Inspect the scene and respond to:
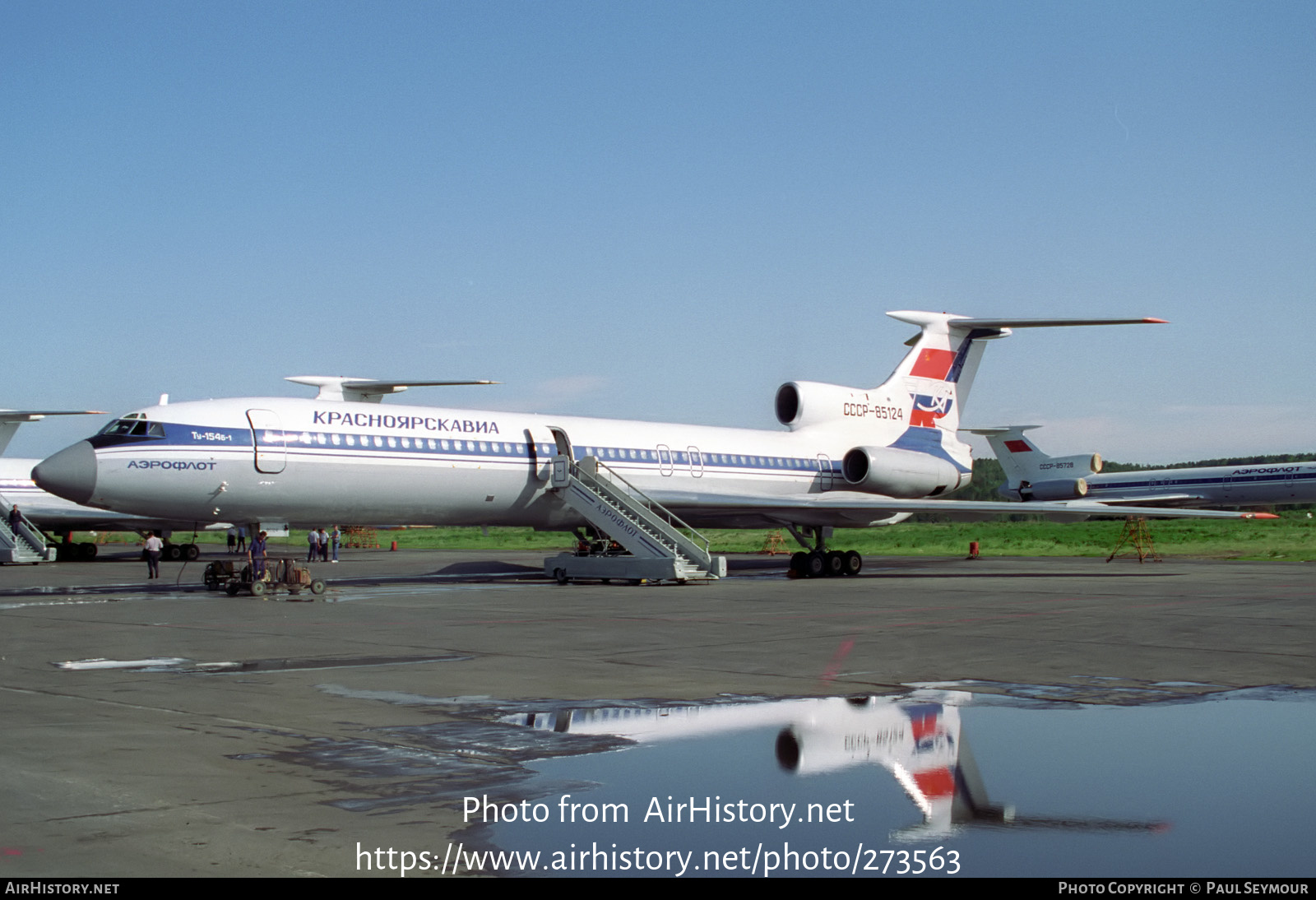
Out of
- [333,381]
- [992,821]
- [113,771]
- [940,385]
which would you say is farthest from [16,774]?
[333,381]

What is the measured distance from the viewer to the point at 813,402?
32.8 metres

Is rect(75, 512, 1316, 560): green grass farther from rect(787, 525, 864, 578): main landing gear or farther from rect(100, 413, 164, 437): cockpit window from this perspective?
rect(100, 413, 164, 437): cockpit window

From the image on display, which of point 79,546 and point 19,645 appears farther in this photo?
point 79,546

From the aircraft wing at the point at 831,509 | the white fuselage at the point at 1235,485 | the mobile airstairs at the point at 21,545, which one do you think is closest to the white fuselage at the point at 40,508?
the mobile airstairs at the point at 21,545

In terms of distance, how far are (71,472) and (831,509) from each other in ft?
53.1

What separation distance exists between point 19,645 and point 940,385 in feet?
Answer: 84.3

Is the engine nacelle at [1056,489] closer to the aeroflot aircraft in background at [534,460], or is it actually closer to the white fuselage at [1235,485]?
the white fuselage at [1235,485]

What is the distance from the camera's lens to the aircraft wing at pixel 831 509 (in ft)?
88.4

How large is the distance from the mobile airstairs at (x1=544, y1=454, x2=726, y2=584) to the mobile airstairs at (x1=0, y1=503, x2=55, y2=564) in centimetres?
2450

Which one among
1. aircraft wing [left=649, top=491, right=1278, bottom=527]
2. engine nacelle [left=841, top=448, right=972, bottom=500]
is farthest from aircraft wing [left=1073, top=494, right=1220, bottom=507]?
aircraft wing [left=649, top=491, right=1278, bottom=527]

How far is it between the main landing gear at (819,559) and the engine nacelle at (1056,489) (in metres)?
38.3

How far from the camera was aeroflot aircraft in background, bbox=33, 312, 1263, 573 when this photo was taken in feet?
71.3
